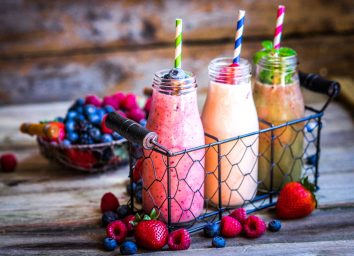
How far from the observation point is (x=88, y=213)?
117 cm

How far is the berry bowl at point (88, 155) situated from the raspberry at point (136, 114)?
0.07 metres

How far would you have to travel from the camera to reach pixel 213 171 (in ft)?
3.66

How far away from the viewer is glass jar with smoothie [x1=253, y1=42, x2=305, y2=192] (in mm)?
1158

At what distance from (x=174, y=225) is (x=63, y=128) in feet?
1.26

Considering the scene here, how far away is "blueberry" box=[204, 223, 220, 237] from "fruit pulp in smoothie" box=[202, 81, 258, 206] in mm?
84

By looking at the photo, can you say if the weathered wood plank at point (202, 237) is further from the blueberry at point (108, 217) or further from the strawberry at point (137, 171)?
the strawberry at point (137, 171)

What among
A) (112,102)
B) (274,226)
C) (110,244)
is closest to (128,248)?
(110,244)

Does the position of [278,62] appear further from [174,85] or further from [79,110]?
[79,110]

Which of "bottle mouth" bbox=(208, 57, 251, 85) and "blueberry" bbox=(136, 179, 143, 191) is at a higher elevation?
"bottle mouth" bbox=(208, 57, 251, 85)

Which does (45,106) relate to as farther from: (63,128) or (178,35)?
(178,35)

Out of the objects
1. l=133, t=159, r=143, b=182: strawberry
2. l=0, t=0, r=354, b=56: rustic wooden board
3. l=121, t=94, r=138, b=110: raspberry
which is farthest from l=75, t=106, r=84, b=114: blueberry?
l=0, t=0, r=354, b=56: rustic wooden board

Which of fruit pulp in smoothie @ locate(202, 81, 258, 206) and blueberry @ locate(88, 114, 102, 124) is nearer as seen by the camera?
fruit pulp in smoothie @ locate(202, 81, 258, 206)

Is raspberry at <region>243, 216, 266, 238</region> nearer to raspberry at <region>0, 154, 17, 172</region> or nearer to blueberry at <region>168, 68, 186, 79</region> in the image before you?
blueberry at <region>168, 68, 186, 79</region>

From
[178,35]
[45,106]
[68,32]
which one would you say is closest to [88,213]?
[178,35]
